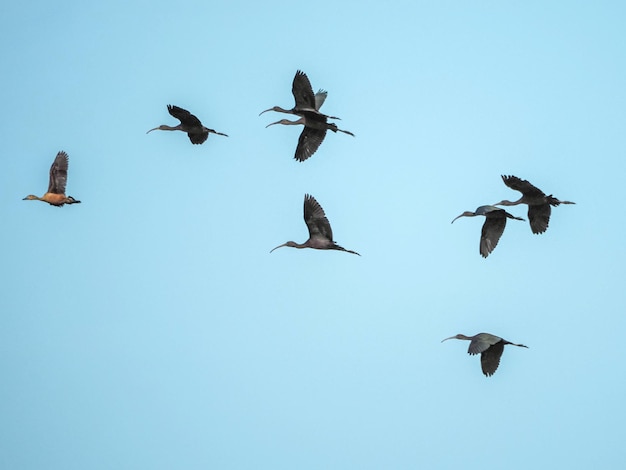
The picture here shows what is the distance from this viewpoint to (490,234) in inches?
1863

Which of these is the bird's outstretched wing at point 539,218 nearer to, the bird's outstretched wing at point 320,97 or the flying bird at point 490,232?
the flying bird at point 490,232

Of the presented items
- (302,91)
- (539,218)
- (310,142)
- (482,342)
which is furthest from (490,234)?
(302,91)

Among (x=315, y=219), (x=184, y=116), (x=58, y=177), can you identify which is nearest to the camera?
(x=315, y=219)

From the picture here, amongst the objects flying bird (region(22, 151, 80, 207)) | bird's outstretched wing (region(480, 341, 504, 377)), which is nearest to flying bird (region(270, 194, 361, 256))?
bird's outstretched wing (region(480, 341, 504, 377))

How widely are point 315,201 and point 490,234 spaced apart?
7.09m

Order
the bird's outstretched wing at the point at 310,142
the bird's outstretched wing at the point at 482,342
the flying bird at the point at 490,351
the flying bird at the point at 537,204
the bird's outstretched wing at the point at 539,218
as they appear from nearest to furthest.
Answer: the bird's outstretched wing at the point at 482,342 < the flying bird at the point at 490,351 < the flying bird at the point at 537,204 < the bird's outstretched wing at the point at 539,218 < the bird's outstretched wing at the point at 310,142

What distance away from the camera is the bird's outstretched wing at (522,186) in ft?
142

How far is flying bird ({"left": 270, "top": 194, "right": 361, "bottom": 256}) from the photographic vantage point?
44188 mm

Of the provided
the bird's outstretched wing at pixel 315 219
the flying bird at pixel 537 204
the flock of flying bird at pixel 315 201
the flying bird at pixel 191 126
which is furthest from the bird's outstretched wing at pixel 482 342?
the flying bird at pixel 191 126

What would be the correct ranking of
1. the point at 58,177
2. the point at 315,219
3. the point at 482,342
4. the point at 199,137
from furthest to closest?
the point at 58,177, the point at 199,137, the point at 315,219, the point at 482,342

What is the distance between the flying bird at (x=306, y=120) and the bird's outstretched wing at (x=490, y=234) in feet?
19.1

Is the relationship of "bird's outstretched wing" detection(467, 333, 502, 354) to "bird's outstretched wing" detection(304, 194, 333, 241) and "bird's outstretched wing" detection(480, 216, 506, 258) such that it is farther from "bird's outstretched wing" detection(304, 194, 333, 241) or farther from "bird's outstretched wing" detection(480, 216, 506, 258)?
"bird's outstretched wing" detection(304, 194, 333, 241)

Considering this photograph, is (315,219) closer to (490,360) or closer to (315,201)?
(315,201)

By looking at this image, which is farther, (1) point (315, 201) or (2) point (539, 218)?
(2) point (539, 218)
